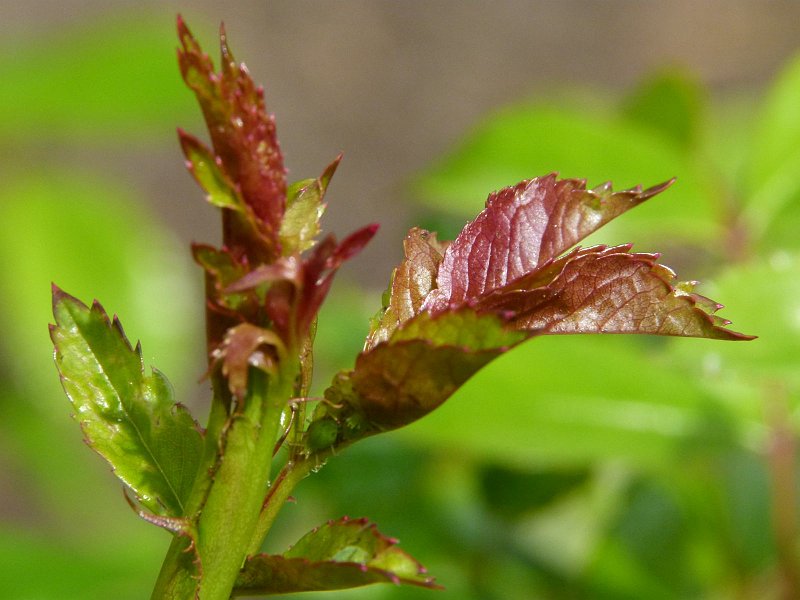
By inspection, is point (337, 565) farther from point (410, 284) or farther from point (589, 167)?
point (589, 167)

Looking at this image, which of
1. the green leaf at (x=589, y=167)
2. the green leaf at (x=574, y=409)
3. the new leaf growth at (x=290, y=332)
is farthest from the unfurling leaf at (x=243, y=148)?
the green leaf at (x=589, y=167)

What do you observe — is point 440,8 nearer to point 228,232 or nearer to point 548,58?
point 548,58

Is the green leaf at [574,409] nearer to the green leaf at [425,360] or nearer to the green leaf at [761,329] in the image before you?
the green leaf at [761,329]

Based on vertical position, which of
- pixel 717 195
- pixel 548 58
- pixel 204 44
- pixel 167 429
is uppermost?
pixel 548 58

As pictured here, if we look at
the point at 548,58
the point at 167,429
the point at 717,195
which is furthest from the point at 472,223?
the point at 548,58

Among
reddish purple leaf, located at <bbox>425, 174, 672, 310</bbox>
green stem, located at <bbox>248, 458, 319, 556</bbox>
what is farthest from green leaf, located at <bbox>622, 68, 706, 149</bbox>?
green stem, located at <bbox>248, 458, 319, 556</bbox>

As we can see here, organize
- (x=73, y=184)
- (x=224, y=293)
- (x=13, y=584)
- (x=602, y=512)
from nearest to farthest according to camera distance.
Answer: (x=224, y=293), (x=13, y=584), (x=602, y=512), (x=73, y=184)
